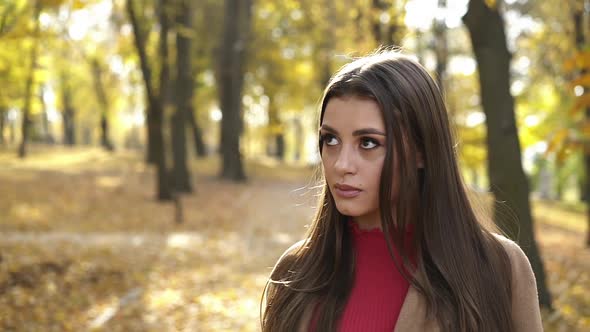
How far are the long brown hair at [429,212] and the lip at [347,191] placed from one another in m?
0.08

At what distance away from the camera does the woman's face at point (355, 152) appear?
79.4 inches

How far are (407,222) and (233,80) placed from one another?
77.8 feet

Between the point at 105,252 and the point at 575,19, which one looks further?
the point at 575,19

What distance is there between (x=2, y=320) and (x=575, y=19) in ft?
42.2

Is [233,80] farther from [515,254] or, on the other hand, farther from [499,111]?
[515,254]

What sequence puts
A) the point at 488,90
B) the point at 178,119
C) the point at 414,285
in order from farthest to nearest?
the point at 178,119
the point at 488,90
the point at 414,285

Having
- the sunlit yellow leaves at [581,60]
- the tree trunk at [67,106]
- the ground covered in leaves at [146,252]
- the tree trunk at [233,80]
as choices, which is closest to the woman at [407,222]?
the ground covered in leaves at [146,252]

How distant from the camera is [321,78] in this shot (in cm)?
3222

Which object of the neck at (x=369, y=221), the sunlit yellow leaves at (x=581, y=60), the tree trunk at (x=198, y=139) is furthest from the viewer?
the tree trunk at (x=198, y=139)

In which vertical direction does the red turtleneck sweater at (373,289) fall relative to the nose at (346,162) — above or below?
below

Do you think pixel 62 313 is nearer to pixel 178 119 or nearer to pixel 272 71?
pixel 178 119

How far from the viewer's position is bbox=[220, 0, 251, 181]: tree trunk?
83.3 ft

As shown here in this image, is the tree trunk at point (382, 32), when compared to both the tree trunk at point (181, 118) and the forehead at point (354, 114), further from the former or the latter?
the forehead at point (354, 114)

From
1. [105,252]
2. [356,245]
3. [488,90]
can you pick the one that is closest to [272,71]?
[105,252]
